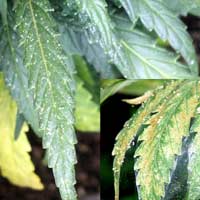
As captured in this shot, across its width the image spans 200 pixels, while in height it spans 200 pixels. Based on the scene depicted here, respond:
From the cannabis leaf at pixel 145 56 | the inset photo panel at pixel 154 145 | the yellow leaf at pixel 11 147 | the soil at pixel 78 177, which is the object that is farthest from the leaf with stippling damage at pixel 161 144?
the soil at pixel 78 177

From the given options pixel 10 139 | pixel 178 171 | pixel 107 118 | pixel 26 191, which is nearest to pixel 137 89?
pixel 107 118

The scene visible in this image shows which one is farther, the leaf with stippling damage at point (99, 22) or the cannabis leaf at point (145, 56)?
the cannabis leaf at point (145, 56)

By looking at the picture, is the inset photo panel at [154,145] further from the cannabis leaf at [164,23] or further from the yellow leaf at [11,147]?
the yellow leaf at [11,147]

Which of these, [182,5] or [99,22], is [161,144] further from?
[182,5]

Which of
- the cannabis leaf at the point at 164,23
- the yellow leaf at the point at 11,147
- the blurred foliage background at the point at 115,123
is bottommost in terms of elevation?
the yellow leaf at the point at 11,147

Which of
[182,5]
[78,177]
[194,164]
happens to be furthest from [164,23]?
[78,177]

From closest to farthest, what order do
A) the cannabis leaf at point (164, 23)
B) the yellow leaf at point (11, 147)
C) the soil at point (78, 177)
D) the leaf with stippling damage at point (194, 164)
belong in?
the leaf with stippling damage at point (194, 164) → the cannabis leaf at point (164, 23) → the yellow leaf at point (11, 147) → the soil at point (78, 177)

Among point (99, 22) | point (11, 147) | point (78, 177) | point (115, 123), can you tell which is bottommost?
point (78, 177)

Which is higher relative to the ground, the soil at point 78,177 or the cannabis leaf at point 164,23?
the cannabis leaf at point 164,23
